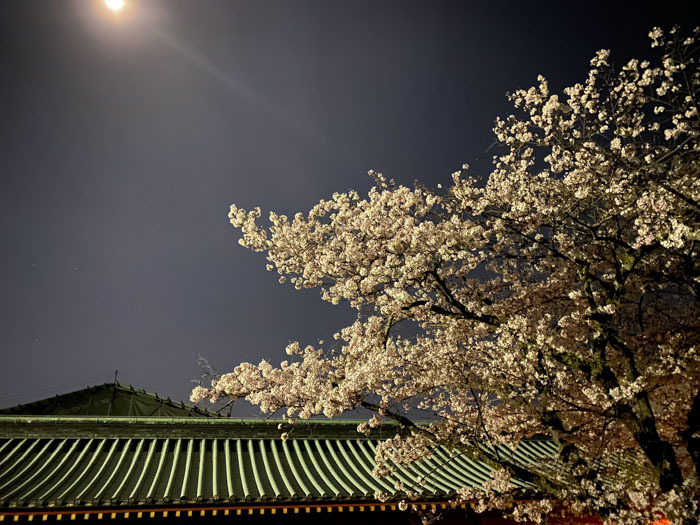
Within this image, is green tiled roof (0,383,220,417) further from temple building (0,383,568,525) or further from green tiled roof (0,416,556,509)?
green tiled roof (0,416,556,509)

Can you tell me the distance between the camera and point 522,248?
9.83m

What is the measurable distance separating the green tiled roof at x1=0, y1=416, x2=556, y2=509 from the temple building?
0.09 ft

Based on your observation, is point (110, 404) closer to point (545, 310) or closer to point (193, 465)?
point (193, 465)

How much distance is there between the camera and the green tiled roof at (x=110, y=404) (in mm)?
14326

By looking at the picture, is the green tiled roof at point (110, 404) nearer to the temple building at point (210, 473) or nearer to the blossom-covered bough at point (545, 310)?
the temple building at point (210, 473)

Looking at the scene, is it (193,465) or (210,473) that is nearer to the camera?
(210,473)

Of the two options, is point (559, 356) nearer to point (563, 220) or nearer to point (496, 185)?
point (563, 220)

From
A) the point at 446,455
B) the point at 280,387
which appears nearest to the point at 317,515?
the point at 280,387

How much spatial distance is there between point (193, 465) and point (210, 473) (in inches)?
22.2

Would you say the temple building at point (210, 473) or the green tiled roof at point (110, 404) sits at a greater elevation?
the green tiled roof at point (110, 404)

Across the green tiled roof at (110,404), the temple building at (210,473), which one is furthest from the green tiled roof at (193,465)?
the green tiled roof at (110,404)

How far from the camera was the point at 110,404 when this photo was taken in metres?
15.0

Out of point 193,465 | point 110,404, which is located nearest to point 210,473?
point 193,465

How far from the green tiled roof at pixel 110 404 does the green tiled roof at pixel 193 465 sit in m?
3.42
